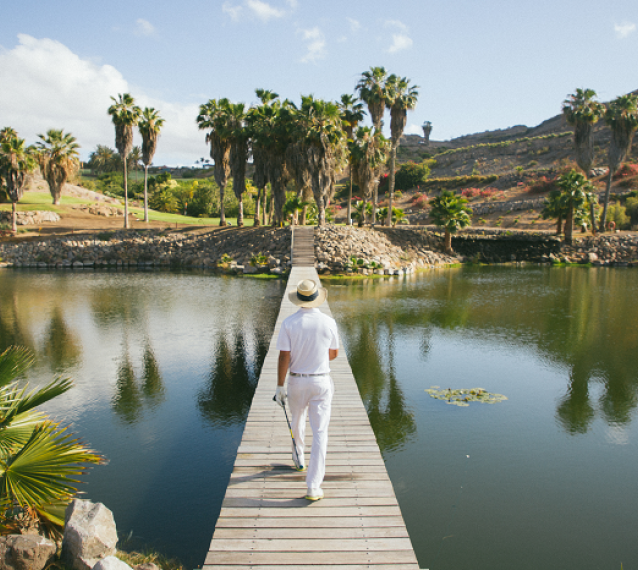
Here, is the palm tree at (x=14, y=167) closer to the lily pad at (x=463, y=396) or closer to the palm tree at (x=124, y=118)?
the palm tree at (x=124, y=118)

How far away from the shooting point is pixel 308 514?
15.9ft

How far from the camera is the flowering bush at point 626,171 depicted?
56.8 m

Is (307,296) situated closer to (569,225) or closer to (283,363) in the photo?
(283,363)

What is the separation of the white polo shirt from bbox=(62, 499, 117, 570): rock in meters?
2.51

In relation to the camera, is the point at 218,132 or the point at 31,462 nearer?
the point at 31,462

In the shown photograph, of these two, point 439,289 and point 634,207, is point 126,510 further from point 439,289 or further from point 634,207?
point 634,207

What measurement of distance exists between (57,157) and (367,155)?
97.9 ft

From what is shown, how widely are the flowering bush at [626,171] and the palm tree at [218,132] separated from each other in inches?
1779

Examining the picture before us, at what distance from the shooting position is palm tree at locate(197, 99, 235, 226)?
127ft

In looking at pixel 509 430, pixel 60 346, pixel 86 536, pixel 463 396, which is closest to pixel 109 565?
pixel 86 536

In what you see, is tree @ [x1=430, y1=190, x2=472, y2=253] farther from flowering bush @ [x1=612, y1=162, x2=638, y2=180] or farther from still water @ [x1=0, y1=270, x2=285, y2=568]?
flowering bush @ [x1=612, y1=162, x2=638, y2=180]

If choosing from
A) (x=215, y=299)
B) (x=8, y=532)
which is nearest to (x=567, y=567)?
(x=8, y=532)

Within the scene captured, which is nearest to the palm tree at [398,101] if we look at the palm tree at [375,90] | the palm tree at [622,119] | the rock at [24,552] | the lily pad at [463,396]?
the palm tree at [375,90]

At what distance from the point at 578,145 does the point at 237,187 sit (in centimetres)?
3069
